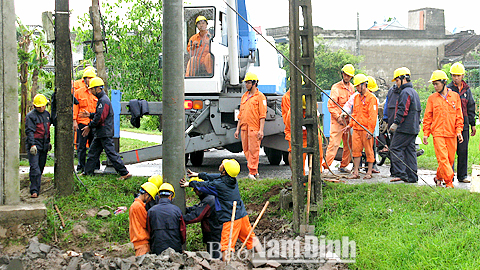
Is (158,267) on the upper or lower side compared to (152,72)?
lower

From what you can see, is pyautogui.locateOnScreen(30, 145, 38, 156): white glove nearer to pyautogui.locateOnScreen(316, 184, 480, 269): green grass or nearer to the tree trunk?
pyautogui.locateOnScreen(316, 184, 480, 269): green grass

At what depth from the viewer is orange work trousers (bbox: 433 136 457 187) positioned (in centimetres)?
867

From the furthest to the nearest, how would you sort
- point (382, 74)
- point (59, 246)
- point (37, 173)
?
point (382, 74), point (37, 173), point (59, 246)

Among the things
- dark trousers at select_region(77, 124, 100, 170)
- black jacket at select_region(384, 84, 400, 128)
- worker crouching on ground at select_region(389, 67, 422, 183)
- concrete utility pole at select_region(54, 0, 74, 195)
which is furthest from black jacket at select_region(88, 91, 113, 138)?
black jacket at select_region(384, 84, 400, 128)

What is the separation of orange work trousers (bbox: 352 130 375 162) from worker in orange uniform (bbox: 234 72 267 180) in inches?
68.1

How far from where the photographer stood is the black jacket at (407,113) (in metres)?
9.05

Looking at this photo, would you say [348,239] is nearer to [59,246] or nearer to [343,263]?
[343,263]

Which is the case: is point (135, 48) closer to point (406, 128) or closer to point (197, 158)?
point (197, 158)

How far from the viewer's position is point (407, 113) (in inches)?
356

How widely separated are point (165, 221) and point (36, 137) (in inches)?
142

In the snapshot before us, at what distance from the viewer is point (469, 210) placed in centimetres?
658

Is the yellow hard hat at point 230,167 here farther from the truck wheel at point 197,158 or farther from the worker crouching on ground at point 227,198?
the truck wheel at point 197,158

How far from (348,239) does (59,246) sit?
3.80 meters

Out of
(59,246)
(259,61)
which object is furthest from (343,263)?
(259,61)
